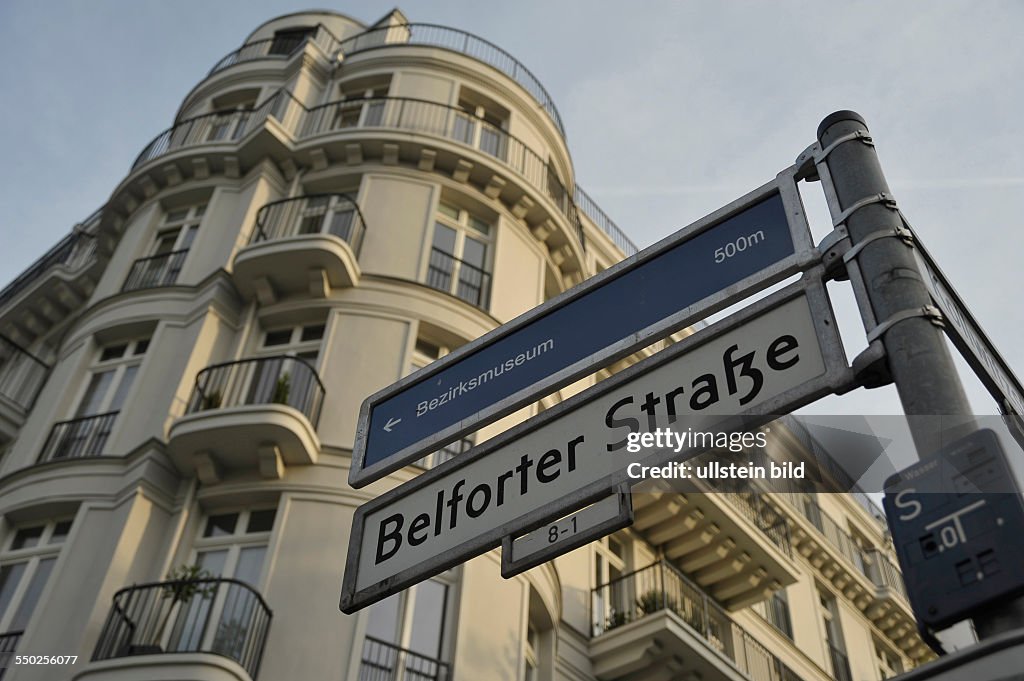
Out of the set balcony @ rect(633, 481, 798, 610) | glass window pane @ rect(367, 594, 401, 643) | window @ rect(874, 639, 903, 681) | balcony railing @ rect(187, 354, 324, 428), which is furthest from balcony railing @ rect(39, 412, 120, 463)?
window @ rect(874, 639, 903, 681)

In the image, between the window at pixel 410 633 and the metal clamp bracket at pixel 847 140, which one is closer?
the metal clamp bracket at pixel 847 140

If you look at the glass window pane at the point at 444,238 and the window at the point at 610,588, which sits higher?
the glass window pane at the point at 444,238

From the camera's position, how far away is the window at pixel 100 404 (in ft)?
48.9

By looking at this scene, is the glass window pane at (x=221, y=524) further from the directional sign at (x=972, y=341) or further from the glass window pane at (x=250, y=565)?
the directional sign at (x=972, y=341)

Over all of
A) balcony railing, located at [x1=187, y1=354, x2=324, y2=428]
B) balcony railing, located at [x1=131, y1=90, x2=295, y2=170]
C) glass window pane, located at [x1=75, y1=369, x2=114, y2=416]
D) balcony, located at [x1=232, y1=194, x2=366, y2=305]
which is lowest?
balcony railing, located at [x1=187, y1=354, x2=324, y2=428]

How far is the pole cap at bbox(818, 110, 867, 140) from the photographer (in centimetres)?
379

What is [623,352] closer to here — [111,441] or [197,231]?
[111,441]

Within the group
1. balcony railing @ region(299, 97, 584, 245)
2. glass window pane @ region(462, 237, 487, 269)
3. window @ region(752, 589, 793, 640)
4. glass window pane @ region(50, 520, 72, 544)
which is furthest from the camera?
window @ region(752, 589, 793, 640)

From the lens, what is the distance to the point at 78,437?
1503 cm

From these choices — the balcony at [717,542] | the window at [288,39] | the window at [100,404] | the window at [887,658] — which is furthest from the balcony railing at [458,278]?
the window at [887,658]

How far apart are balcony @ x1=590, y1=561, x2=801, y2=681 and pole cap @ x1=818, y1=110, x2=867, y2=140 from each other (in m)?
12.6

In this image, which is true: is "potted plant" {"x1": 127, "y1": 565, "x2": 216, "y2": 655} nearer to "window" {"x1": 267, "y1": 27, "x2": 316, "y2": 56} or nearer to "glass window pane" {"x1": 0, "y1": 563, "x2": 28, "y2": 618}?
"glass window pane" {"x1": 0, "y1": 563, "x2": 28, "y2": 618}

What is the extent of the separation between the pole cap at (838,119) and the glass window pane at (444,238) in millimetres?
13951

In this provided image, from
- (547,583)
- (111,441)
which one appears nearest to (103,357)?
(111,441)
